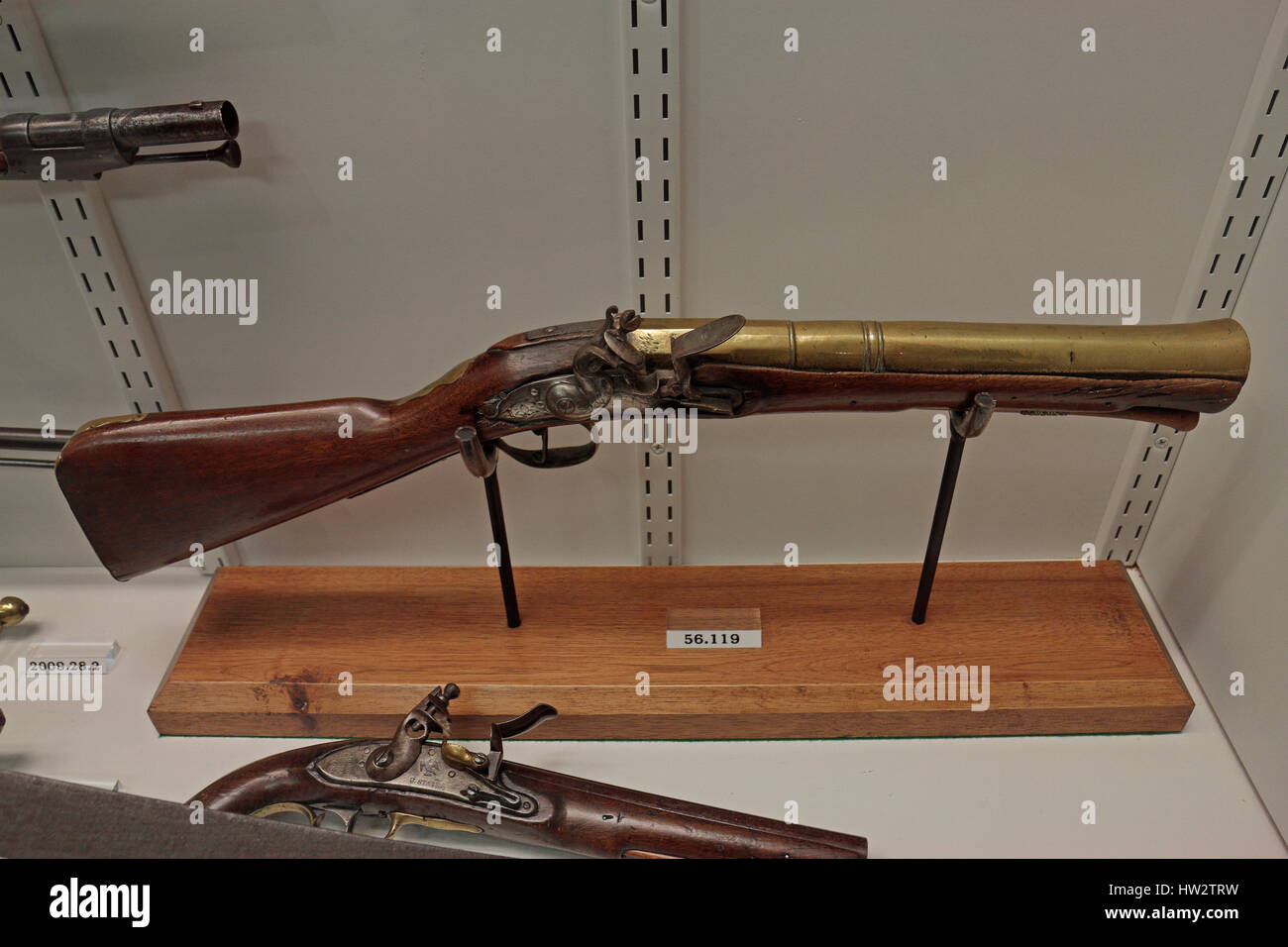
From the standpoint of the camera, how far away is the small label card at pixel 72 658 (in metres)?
2.59

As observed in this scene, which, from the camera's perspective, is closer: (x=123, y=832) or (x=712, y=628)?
(x=123, y=832)

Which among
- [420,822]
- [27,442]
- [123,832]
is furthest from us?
[27,442]

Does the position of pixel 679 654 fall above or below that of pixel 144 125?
below

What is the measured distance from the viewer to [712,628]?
2.52 meters

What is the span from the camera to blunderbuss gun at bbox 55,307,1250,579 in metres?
2.00

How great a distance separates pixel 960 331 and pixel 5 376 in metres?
2.37

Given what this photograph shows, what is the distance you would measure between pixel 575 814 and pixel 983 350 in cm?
124

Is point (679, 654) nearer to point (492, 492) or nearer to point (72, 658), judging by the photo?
point (492, 492)

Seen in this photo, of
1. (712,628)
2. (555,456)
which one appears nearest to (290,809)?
(555,456)

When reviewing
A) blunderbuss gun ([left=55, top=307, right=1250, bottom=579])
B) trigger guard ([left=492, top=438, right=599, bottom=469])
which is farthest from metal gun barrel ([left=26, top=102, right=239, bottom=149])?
trigger guard ([left=492, top=438, right=599, bottom=469])

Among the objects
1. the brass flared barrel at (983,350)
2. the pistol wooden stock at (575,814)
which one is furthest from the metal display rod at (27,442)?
the brass flared barrel at (983,350)

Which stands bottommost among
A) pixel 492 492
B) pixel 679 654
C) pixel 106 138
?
pixel 679 654

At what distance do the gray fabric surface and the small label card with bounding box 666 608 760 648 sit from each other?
1.04m
